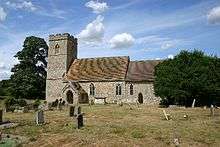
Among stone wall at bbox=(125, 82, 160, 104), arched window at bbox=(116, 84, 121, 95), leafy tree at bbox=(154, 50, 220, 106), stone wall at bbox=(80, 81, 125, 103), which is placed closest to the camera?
leafy tree at bbox=(154, 50, 220, 106)

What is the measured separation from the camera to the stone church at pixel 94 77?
56.5 meters

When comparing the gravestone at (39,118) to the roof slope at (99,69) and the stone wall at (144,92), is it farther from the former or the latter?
the roof slope at (99,69)

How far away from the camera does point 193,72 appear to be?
43125mm

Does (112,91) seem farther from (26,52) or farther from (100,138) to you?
(100,138)

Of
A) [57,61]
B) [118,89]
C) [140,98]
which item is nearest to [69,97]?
[57,61]

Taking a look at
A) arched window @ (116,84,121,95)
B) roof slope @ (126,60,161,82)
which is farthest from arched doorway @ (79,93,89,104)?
roof slope @ (126,60,161,82)

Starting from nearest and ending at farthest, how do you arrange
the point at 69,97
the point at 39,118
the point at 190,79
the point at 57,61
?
the point at 39,118
the point at 190,79
the point at 69,97
the point at 57,61

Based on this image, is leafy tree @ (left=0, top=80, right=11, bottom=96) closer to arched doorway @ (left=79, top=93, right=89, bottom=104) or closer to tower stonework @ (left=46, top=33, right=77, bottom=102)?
tower stonework @ (left=46, top=33, right=77, bottom=102)

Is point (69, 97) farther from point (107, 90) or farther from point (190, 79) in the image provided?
point (190, 79)

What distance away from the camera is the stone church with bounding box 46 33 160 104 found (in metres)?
56.5

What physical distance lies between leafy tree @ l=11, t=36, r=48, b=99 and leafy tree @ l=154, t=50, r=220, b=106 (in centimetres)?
2749

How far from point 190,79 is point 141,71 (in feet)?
48.1

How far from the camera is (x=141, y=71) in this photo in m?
56.9

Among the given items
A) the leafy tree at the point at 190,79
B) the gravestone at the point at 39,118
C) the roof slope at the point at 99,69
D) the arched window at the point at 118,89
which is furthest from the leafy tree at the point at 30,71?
the gravestone at the point at 39,118
